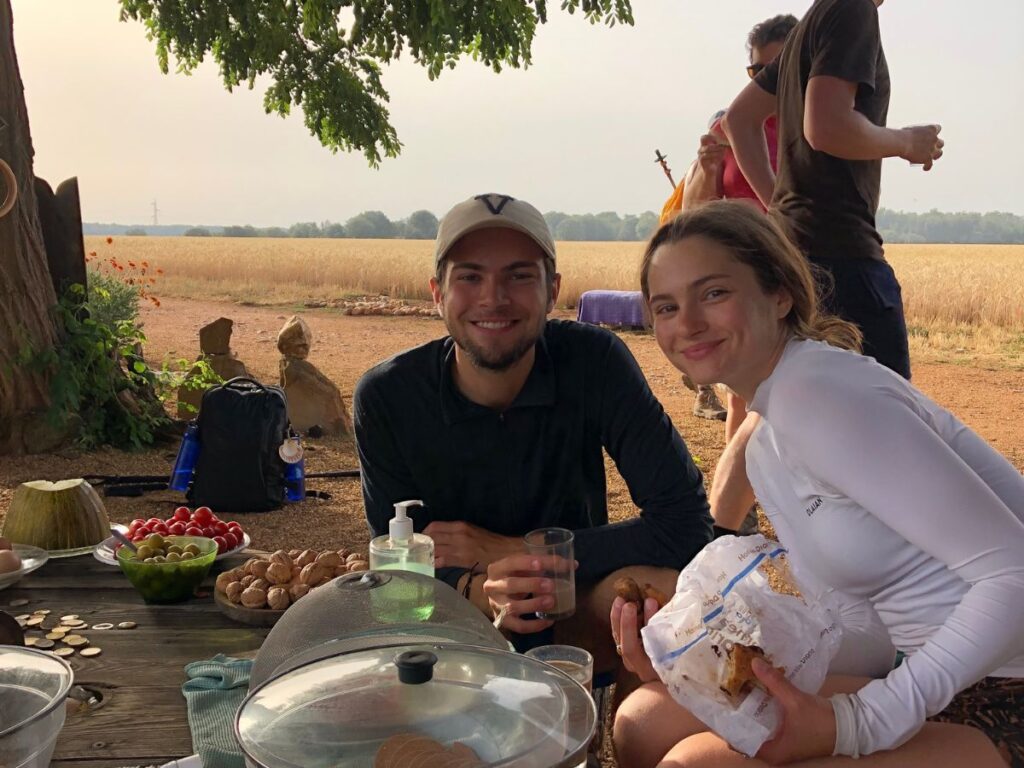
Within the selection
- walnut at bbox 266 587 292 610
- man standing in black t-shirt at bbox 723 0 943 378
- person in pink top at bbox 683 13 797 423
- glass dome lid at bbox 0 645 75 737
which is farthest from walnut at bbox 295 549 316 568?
person in pink top at bbox 683 13 797 423

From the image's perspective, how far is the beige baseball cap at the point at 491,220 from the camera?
8.18ft

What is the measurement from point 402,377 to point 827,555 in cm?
126

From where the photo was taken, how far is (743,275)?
2062 millimetres

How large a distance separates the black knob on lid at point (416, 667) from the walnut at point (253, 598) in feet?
3.57

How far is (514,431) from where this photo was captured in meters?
2.63

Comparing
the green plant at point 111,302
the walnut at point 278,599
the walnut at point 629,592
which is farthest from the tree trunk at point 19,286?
the walnut at point 629,592

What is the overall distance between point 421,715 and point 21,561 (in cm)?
173

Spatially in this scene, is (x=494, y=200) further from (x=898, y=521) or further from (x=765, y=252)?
(x=898, y=521)

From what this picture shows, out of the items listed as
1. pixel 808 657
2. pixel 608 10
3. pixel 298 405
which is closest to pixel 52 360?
pixel 298 405

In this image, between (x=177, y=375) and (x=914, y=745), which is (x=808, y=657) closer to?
(x=914, y=745)

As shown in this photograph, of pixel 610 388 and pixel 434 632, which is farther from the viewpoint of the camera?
pixel 610 388

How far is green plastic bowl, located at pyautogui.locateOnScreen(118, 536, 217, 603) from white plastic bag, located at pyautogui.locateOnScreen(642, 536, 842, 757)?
1201mm

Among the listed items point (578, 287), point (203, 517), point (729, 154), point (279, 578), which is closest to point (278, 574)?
point (279, 578)

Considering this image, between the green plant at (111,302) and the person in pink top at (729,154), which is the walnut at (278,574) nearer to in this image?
the person in pink top at (729,154)
